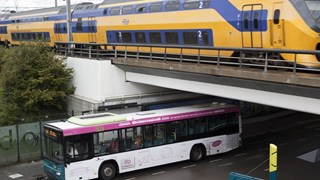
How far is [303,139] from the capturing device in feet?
82.7

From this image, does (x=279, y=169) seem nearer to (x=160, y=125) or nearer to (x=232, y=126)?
(x=232, y=126)

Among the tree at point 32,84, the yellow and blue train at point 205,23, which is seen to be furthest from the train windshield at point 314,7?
the tree at point 32,84

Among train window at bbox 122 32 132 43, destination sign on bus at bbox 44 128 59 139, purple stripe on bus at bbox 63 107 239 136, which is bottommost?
destination sign on bus at bbox 44 128 59 139

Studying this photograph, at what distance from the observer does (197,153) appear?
66.1ft

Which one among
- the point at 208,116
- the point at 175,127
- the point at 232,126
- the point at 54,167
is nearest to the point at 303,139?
the point at 232,126

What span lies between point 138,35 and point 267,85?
42.0 feet

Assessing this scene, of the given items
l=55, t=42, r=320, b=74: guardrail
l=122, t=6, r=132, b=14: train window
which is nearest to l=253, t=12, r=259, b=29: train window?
l=55, t=42, r=320, b=74: guardrail

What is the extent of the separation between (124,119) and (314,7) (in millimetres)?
8530

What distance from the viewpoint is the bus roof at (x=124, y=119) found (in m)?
16.8

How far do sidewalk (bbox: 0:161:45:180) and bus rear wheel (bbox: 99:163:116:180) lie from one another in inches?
109

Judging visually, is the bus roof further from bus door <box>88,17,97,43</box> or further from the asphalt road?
bus door <box>88,17,97,43</box>

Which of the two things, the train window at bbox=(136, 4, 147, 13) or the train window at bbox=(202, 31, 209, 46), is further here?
the train window at bbox=(136, 4, 147, 13)

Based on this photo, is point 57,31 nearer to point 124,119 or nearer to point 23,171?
point 23,171

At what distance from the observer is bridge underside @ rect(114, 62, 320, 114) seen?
13906 millimetres
